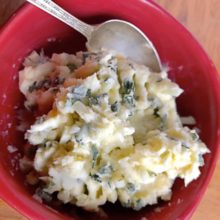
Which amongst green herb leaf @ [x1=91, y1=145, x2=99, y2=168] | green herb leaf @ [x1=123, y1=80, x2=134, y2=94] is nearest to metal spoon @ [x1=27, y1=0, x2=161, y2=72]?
green herb leaf @ [x1=123, y1=80, x2=134, y2=94]

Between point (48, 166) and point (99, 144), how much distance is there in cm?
10

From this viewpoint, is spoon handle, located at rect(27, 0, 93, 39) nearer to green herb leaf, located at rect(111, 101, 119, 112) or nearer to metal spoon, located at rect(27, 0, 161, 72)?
metal spoon, located at rect(27, 0, 161, 72)

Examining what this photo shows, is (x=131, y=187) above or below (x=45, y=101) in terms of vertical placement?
below

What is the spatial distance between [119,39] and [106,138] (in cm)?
24

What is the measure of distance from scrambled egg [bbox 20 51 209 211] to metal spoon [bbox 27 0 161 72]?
55 mm

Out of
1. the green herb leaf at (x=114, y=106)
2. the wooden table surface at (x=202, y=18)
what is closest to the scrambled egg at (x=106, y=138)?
the green herb leaf at (x=114, y=106)

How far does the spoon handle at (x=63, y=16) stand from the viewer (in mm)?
950

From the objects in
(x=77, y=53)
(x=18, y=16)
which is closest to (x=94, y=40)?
(x=77, y=53)

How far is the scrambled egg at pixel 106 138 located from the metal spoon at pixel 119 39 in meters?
0.05

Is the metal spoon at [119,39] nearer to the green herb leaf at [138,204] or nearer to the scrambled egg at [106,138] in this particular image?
the scrambled egg at [106,138]

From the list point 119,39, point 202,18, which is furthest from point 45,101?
point 202,18

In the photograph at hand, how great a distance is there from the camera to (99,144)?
0.91 m

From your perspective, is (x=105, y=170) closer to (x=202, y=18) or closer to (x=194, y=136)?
(x=194, y=136)

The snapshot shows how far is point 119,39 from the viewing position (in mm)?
1043
